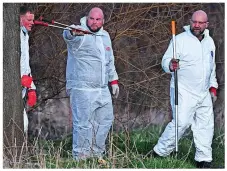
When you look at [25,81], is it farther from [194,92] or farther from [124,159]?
[194,92]

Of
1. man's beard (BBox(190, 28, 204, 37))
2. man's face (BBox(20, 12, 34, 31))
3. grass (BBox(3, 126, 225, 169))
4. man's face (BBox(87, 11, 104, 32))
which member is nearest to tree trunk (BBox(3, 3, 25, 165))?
grass (BBox(3, 126, 225, 169))

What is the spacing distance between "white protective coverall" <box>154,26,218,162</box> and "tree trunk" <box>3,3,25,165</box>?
6.20 feet

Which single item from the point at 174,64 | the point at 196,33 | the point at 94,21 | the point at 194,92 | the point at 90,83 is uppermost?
the point at 94,21

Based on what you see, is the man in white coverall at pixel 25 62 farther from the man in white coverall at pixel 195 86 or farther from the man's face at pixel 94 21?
the man in white coverall at pixel 195 86

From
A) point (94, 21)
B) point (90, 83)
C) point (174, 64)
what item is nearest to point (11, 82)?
point (90, 83)

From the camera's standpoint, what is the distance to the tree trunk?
31.2ft

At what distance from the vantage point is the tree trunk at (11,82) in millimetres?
9508

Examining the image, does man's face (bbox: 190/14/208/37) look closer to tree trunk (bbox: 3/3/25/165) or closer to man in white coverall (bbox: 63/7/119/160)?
man in white coverall (bbox: 63/7/119/160)

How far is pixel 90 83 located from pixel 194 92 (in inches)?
50.2

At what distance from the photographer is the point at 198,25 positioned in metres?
10.5

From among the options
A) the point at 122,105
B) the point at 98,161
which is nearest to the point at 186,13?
the point at 122,105

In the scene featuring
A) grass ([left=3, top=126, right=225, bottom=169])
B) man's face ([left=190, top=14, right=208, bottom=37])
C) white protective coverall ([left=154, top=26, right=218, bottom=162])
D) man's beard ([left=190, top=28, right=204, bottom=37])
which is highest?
man's face ([left=190, top=14, right=208, bottom=37])

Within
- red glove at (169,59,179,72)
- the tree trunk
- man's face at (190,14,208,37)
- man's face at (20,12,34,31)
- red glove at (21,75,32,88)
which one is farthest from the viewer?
man's face at (190,14,208,37)

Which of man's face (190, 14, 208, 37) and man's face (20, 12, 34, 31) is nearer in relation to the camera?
man's face (20, 12, 34, 31)
